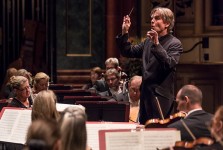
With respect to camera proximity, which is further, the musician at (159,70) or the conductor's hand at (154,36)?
the musician at (159,70)

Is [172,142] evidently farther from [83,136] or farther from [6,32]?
[6,32]

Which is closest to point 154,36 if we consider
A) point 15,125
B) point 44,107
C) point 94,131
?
point 94,131

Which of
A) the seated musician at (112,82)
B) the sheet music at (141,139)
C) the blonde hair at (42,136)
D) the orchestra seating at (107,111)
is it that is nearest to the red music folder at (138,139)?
the sheet music at (141,139)

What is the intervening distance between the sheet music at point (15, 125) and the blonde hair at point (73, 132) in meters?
2.45

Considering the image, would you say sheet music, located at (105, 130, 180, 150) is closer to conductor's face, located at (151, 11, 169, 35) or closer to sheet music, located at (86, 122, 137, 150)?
sheet music, located at (86, 122, 137, 150)

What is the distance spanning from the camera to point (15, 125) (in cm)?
625

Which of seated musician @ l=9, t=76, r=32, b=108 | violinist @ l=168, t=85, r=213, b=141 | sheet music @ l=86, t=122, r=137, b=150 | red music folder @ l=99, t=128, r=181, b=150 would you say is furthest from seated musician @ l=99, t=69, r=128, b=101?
red music folder @ l=99, t=128, r=181, b=150

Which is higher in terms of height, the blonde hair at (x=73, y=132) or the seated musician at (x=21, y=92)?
the blonde hair at (x=73, y=132)

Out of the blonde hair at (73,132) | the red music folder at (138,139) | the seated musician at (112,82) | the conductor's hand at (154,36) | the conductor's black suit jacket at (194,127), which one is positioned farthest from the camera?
the seated musician at (112,82)

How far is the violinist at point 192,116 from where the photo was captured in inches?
202

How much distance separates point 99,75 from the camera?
38.8ft

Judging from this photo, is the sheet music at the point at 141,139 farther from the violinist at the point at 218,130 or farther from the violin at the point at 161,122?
the violinist at the point at 218,130

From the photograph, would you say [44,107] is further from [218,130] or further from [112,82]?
[112,82]

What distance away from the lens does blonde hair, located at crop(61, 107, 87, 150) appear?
3627 mm
